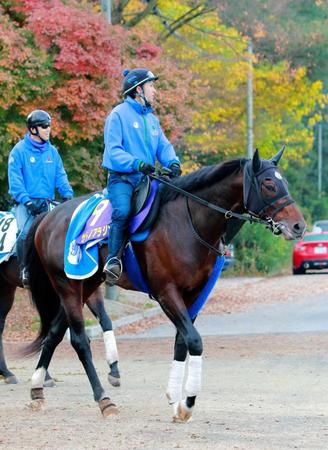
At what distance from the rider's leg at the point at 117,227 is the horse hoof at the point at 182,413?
135 cm

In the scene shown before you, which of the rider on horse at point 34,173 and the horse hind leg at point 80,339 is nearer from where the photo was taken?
the horse hind leg at point 80,339

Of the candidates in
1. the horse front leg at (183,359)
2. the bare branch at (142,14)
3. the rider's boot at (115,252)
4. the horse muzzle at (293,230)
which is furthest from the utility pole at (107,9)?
the horse muzzle at (293,230)

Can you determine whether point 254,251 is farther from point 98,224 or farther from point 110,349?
point 98,224

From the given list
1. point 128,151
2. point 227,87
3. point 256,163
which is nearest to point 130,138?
point 128,151

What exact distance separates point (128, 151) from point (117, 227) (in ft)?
2.50

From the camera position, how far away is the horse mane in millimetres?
9366

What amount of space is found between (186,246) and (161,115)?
12183 millimetres

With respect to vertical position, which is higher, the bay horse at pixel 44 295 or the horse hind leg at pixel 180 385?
the horse hind leg at pixel 180 385

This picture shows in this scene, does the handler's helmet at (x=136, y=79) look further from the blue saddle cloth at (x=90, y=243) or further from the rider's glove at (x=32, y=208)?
the rider's glove at (x=32, y=208)

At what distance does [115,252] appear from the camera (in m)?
9.68

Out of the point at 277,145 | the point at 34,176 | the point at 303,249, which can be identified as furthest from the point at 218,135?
the point at 34,176

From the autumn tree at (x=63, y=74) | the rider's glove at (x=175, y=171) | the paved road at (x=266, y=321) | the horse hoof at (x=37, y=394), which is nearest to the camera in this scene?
the rider's glove at (x=175, y=171)

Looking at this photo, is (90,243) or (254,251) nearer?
(90,243)

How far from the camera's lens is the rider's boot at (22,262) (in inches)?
446
